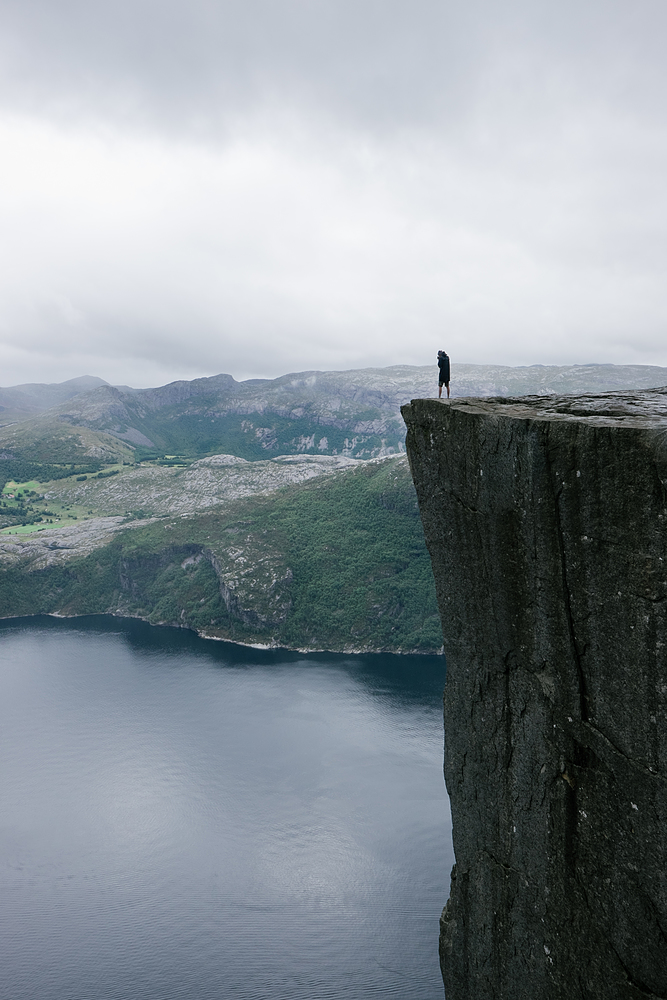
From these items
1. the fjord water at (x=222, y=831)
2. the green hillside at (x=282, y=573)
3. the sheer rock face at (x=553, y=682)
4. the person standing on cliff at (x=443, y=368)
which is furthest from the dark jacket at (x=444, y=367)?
the green hillside at (x=282, y=573)

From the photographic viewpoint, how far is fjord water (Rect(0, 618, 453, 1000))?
37.6 metres

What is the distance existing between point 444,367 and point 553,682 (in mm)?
8410

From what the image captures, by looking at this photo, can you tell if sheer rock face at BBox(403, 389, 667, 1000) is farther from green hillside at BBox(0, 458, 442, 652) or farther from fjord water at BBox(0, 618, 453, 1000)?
green hillside at BBox(0, 458, 442, 652)

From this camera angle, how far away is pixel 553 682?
8.69 m

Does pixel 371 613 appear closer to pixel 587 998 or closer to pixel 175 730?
pixel 175 730

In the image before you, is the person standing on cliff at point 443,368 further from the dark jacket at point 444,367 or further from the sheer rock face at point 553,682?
the sheer rock face at point 553,682

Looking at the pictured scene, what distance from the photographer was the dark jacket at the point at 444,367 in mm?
14070

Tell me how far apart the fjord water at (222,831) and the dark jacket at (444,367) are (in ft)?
128

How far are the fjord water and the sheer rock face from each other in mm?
34196

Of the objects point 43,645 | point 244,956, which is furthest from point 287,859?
point 43,645

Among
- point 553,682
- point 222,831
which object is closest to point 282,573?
point 222,831

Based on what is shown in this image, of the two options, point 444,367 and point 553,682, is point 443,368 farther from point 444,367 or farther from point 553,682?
point 553,682

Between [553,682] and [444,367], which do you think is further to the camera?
[444,367]

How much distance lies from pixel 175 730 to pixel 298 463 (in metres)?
134
